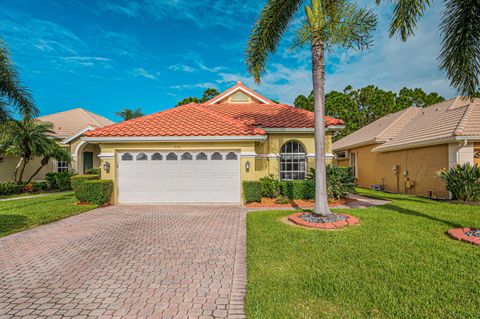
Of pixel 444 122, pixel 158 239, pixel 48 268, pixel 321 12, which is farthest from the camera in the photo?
pixel 444 122

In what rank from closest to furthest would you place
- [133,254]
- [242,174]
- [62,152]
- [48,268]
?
[48,268] < [133,254] < [242,174] < [62,152]

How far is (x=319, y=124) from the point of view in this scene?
7527 millimetres

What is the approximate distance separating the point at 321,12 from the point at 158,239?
816 cm

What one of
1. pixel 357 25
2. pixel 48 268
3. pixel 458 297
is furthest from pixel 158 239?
pixel 357 25

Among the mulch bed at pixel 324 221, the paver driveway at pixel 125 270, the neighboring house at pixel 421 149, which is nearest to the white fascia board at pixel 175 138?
the paver driveway at pixel 125 270

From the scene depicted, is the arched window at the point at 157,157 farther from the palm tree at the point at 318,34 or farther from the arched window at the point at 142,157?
the palm tree at the point at 318,34

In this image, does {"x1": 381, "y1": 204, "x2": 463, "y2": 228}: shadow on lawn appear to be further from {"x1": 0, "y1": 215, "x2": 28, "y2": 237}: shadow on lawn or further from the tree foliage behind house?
the tree foliage behind house

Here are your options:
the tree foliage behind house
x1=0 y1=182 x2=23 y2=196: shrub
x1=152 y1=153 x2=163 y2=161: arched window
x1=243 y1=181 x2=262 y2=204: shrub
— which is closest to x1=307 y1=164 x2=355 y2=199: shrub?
x1=243 y1=181 x2=262 y2=204: shrub

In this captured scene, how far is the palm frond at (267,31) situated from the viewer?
8.29m

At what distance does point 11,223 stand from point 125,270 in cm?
648

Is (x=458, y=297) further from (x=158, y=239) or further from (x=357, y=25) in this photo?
(x=357, y=25)

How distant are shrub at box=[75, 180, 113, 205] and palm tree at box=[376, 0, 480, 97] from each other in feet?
39.7

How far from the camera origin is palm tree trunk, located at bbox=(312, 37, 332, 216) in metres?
7.48

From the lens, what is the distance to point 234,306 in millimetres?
3371
